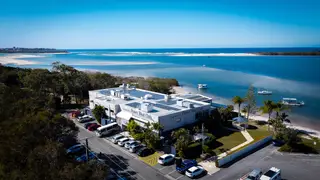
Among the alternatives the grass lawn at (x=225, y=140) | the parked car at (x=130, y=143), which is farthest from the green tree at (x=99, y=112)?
the grass lawn at (x=225, y=140)

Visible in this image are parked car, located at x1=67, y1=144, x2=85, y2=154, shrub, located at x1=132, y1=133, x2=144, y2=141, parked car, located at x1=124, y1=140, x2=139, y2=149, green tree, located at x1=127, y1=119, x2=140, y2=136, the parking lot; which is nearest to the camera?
the parking lot

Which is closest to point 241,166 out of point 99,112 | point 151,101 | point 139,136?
point 139,136

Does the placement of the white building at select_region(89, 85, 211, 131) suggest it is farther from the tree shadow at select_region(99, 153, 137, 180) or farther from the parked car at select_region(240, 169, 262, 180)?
the parked car at select_region(240, 169, 262, 180)

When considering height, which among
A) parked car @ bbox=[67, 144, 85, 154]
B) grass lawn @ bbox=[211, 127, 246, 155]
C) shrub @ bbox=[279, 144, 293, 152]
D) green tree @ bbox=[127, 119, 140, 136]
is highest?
green tree @ bbox=[127, 119, 140, 136]

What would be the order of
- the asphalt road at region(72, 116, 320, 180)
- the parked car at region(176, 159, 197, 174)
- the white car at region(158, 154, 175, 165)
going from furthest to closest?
the white car at region(158, 154, 175, 165), the parked car at region(176, 159, 197, 174), the asphalt road at region(72, 116, 320, 180)

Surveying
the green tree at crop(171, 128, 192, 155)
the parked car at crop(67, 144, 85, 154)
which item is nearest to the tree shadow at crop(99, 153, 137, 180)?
the parked car at crop(67, 144, 85, 154)

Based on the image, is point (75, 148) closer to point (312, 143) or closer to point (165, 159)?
point (165, 159)

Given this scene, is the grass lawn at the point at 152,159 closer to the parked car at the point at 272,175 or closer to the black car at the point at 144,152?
the black car at the point at 144,152
